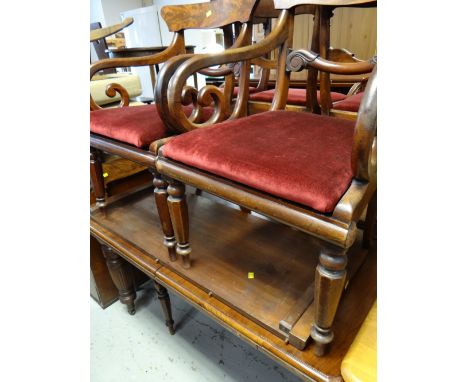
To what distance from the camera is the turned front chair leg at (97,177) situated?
0.91m

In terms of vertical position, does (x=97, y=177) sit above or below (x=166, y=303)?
above

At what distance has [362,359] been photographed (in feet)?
1.58

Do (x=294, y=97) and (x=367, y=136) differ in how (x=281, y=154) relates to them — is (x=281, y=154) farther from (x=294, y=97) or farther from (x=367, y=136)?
(x=294, y=97)

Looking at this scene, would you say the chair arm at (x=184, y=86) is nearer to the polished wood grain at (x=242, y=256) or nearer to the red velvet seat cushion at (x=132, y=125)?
the red velvet seat cushion at (x=132, y=125)

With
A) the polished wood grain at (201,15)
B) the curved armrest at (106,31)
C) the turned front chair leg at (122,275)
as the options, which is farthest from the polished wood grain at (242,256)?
the curved armrest at (106,31)

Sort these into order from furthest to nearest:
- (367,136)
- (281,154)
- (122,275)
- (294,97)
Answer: (294,97) < (122,275) < (281,154) < (367,136)

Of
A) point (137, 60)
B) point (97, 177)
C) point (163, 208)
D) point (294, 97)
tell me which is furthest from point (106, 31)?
point (163, 208)

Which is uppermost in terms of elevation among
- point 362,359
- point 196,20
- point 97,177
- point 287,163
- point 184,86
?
point 196,20

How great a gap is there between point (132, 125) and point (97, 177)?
319mm

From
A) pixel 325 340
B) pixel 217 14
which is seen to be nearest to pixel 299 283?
pixel 325 340

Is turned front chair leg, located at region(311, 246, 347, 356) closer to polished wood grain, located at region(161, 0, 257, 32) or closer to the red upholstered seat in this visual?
the red upholstered seat
